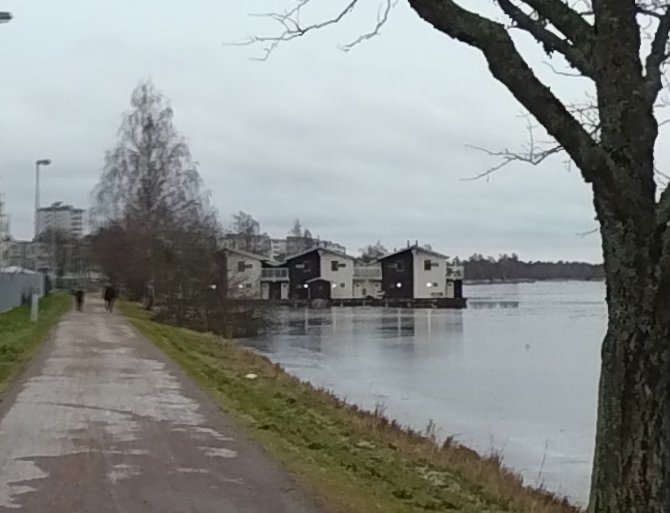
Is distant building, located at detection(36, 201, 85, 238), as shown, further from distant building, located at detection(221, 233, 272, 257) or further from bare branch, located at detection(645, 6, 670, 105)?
bare branch, located at detection(645, 6, 670, 105)

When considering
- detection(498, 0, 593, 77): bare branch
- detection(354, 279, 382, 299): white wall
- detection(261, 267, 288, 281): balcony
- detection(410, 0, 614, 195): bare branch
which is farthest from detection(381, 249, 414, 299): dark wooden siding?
detection(410, 0, 614, 195): bare branch

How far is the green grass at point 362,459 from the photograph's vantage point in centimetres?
994

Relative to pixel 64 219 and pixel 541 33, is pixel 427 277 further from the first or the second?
pixel 541 33

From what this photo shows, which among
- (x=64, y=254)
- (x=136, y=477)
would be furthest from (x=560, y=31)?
(x=64, y=254)

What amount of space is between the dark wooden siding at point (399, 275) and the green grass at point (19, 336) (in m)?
66.0

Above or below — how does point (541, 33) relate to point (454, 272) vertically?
below

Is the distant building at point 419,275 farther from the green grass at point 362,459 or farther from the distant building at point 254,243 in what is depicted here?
the green grass at point 362,459

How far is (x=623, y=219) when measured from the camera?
19.1 feet

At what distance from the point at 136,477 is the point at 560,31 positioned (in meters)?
5.87

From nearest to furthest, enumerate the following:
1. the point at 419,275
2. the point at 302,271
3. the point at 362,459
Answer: the point at 362,459, the point at 419,275, the point at 302,271

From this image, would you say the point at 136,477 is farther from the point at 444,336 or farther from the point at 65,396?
the point at 444,336

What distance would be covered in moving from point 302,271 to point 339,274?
12.9ft

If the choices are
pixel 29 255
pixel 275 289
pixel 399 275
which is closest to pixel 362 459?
pixel 399 275

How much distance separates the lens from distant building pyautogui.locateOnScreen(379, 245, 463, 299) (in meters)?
113
